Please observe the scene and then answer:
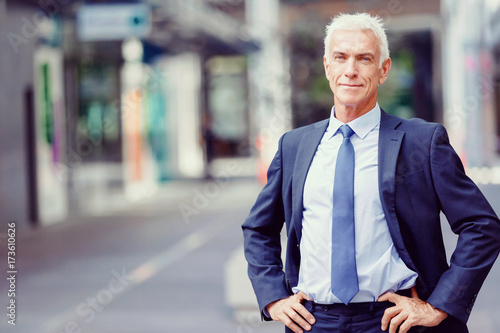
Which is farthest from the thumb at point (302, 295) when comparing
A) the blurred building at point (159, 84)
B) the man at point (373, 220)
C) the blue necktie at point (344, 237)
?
the blurred building at point (159, 84)

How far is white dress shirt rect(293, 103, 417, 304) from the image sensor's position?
2.13 metres

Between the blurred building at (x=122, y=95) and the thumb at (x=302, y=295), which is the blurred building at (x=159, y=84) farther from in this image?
the thumb at (x=302, y=295)

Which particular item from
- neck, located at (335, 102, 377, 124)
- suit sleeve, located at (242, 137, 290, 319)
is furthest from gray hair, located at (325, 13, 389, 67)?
suit sleeve, located at (242, 137, 290, 319)

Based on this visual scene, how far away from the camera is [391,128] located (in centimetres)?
223

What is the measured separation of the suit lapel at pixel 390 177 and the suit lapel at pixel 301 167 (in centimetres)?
20

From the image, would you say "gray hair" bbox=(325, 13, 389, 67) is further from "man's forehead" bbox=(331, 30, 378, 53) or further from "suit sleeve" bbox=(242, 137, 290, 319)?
"suit sleeve" bbox=(242, 137, 290, 319)

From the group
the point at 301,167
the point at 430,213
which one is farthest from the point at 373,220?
the point at 301,167

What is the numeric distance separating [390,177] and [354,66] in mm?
323

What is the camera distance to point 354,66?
2193 mm

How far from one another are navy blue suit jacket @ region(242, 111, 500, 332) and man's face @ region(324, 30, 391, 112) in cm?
13

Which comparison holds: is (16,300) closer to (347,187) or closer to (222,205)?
(347,187)

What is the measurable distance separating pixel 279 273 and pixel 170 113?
19.1 m

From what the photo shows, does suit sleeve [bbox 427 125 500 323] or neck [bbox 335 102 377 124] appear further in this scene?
neck [bbox 335 102 377 124]

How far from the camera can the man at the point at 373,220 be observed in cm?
210
